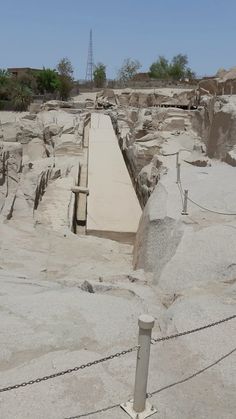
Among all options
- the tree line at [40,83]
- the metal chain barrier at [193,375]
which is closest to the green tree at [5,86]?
the tree line at [40,83]

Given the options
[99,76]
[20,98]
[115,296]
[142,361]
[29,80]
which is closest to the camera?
[142,361]

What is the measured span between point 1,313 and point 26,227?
5.47 metres

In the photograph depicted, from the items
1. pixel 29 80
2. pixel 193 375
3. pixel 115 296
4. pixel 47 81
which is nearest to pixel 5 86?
pixel 29 80

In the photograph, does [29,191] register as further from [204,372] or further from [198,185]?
[204,372]

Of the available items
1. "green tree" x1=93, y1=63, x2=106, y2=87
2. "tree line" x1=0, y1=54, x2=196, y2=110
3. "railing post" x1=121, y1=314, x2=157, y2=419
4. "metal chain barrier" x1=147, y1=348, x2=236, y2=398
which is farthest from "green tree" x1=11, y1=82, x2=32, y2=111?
"railing post" x1=121, y1=314, x2=157, y2=419

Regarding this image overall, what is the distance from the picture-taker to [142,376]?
107 inches

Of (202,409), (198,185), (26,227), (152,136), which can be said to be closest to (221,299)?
(202,409)

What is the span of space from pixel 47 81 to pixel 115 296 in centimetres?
4879

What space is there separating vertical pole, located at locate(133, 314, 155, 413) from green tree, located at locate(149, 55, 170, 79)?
70130mm

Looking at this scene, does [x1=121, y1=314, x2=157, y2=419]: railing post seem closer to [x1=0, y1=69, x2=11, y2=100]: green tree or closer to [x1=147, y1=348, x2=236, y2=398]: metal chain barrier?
[x1=147, y1=348, x2=236, y2=398]: metal chain barrier

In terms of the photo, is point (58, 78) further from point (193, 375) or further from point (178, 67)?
point (193, 375)

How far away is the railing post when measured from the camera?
2611 mm

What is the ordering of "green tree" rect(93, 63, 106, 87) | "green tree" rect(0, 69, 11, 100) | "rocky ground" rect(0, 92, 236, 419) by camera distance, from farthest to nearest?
"green tree" rect(93, 63, 106, 87)
"green tree" rect(0, 69, 11, 100)
"rocky ground" rect(0, 92, 236, 419)

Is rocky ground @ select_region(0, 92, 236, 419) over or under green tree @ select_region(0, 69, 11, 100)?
under
